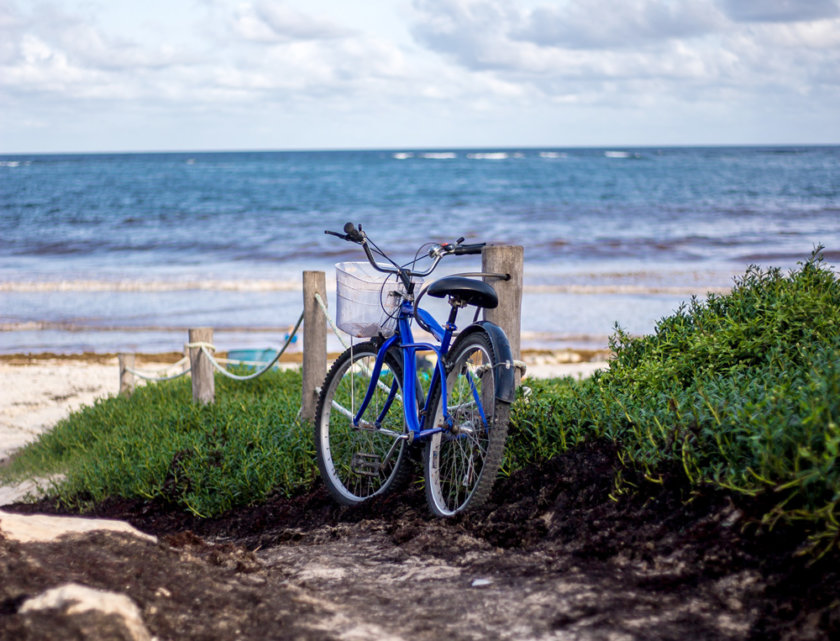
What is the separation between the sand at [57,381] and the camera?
9.22 meters

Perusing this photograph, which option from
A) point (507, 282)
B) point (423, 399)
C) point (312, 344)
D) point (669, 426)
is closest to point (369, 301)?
point (423, 399)

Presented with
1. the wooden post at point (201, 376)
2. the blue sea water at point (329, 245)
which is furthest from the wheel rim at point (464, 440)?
the blue sea water at point (329, 245)

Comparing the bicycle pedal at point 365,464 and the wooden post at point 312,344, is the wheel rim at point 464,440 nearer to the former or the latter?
the bicycle pedal at point 365,464

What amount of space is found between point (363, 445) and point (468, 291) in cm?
157

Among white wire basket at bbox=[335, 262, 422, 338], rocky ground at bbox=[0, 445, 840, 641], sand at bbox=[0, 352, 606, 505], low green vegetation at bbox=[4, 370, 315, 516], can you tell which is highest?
white wire basket at bbox=[335, 262, 422, 338]

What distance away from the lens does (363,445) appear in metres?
5.05

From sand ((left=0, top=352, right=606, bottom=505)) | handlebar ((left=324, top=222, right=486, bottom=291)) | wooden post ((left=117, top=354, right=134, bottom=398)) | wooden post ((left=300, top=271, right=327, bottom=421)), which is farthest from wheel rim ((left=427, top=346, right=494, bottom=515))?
wooden post ((left=117, top=354, right=134, bottom=398))

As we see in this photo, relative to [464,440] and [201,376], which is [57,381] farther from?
[464,440]

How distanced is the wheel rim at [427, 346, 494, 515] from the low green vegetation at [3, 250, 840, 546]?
0.97ft

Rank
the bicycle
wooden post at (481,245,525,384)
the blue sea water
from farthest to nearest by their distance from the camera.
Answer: the blue sea water < wooden post at (481,245,525,384) < the bicycle

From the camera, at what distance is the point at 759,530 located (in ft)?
9.24

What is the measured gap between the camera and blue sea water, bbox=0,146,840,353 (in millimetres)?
15117

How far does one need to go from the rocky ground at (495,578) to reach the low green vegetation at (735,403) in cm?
14

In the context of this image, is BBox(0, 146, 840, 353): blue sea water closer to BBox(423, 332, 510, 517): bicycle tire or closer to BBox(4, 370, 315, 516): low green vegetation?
BBox(4, 370, 315, 516): low green vegetation
